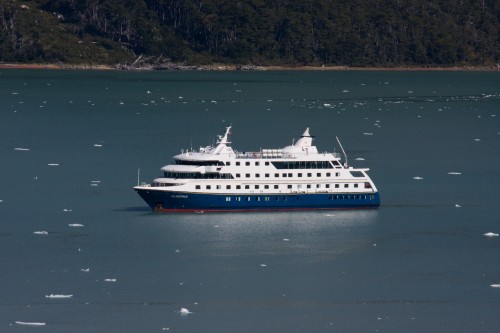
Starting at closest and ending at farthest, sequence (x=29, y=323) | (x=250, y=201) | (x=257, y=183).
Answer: (x=29, y=323) → (x=257, y=183) → (x=250, y=201)

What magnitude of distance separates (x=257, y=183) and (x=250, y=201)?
2.61 ft

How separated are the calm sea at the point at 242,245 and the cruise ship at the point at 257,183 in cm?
68

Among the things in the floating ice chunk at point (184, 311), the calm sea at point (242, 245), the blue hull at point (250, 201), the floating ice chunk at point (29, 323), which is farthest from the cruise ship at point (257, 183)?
the floating ice chunk at point (29, 323)

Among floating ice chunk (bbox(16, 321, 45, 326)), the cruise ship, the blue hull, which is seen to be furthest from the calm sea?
the cruise ship

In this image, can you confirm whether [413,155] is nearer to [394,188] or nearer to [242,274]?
[394,188]

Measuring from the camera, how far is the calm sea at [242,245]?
4362 centimetres

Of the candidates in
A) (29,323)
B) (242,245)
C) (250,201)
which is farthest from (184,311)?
(250,201)

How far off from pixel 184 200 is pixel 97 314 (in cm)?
1664

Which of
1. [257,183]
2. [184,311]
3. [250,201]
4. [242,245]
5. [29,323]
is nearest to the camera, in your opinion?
[29,323]

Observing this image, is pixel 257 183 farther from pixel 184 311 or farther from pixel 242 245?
pixel 184 311

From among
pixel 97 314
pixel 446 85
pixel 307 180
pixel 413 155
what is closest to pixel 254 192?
pixel 307 180

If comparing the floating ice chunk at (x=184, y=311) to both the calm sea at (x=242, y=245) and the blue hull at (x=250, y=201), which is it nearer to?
the calm sea at (x=242, y=245)

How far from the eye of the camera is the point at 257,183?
59.9 metres

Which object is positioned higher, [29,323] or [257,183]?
[257,183]
